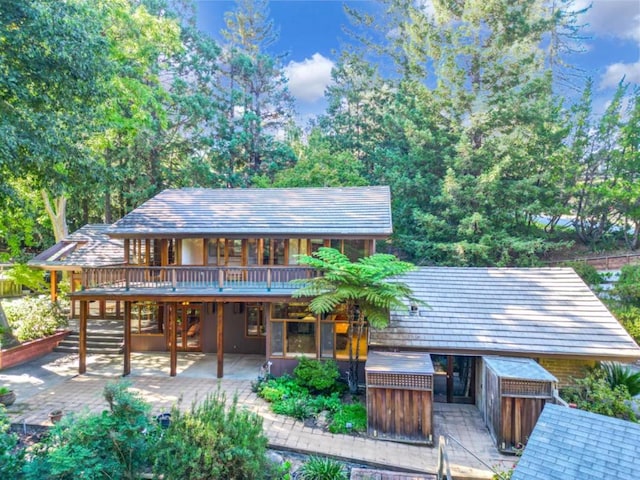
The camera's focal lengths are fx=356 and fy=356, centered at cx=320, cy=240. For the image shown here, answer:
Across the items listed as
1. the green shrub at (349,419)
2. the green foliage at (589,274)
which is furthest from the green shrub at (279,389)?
the green foliage at (589,274)

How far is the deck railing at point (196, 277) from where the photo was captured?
36.1 feet

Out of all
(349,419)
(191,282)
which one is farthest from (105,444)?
(191,282)

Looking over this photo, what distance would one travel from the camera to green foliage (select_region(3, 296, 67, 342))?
12.9 metres

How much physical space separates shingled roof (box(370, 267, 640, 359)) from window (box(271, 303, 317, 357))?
2.17m

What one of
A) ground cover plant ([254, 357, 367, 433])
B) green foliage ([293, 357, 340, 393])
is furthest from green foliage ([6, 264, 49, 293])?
green foliage ([293, 357, 340, 393])

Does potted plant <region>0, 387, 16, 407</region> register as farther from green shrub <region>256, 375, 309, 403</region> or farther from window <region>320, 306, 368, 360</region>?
window <region>320, 306, 368, 360</region>

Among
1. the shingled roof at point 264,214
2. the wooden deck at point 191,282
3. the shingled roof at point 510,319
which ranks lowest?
the shingled roof at point 510,319

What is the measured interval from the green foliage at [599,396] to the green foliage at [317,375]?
588 cm

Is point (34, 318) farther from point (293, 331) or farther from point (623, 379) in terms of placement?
point (623, 379)

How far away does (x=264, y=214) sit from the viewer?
1284cm

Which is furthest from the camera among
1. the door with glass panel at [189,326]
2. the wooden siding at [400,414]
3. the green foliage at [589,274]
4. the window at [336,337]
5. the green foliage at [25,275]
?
the green foliage at [589,274]

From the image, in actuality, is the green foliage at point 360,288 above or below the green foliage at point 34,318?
above

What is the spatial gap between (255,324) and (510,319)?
856 centimetres

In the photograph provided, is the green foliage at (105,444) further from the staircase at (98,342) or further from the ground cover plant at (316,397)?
the staircase at (98,342)
